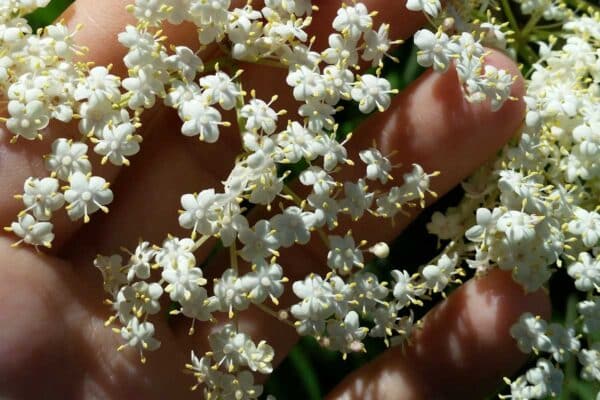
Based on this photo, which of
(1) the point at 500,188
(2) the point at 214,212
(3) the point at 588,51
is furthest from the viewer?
(3) the point at 588,51

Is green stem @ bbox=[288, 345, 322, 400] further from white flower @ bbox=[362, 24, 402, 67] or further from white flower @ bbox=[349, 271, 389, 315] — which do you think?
white flower @ bbox=[362, 24, 402, 67]

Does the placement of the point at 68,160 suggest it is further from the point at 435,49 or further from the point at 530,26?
the point at 530,26

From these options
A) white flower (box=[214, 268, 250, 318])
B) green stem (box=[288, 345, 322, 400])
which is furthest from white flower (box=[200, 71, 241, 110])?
green stem (box=[288, 345, 322, 400])

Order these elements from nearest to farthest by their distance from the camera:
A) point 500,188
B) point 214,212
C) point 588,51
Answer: point 214,212 → point 500,188 → point 588,51

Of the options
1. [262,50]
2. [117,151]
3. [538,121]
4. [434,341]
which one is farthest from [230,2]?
[434,341]

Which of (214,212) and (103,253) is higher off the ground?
(214,212)

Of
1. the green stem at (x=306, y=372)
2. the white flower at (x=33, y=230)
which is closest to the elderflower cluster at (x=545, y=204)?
the green stem at (x=306, y=372)

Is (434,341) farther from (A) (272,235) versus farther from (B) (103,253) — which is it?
(B) (103,253)
